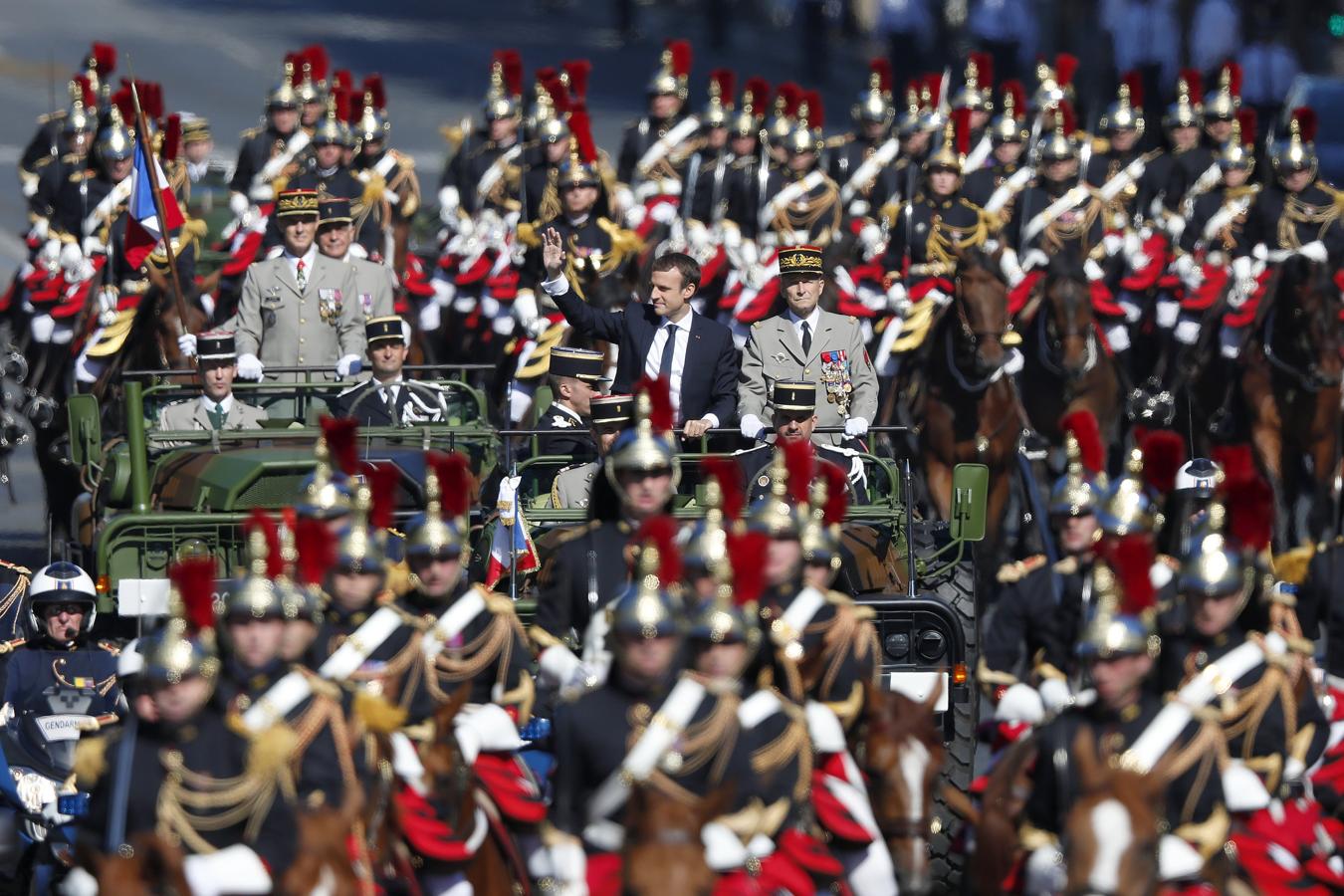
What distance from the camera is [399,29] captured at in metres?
48.6

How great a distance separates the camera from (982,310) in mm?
22203

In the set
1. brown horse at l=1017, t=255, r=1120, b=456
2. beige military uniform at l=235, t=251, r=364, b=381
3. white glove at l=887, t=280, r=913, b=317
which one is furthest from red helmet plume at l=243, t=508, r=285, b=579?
white glove at l=887, t=280, r=913, b=317

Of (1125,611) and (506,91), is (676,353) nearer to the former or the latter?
(1125,611)

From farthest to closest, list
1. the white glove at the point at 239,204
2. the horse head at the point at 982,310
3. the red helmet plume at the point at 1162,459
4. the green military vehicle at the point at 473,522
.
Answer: the white glove at the point at 239,204, the horse head at the point at 982,310, the green military vehicle at the point at 473,522, the red helmet plume at the point at 1162,459

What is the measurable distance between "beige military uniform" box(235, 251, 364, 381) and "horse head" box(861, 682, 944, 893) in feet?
26.0

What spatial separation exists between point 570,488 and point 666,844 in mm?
6592

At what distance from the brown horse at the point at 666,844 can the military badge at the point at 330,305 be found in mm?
10005

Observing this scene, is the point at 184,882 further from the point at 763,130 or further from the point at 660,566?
the point at 763,130

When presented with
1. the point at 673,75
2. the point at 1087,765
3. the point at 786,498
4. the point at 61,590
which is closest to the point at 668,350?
the point at 61,590

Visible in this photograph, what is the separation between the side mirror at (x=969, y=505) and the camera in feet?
55.1

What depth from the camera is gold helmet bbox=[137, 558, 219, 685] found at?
1100cm

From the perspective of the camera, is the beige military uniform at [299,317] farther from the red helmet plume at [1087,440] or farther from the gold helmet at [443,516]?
the red helmet plume at [1087,440]

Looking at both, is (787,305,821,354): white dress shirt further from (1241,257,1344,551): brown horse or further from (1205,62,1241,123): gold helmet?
(1205,62,1241,123): gold helmet

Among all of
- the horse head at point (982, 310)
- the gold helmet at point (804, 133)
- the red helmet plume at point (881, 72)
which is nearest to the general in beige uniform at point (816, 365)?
the horse head at point (982, 310)
